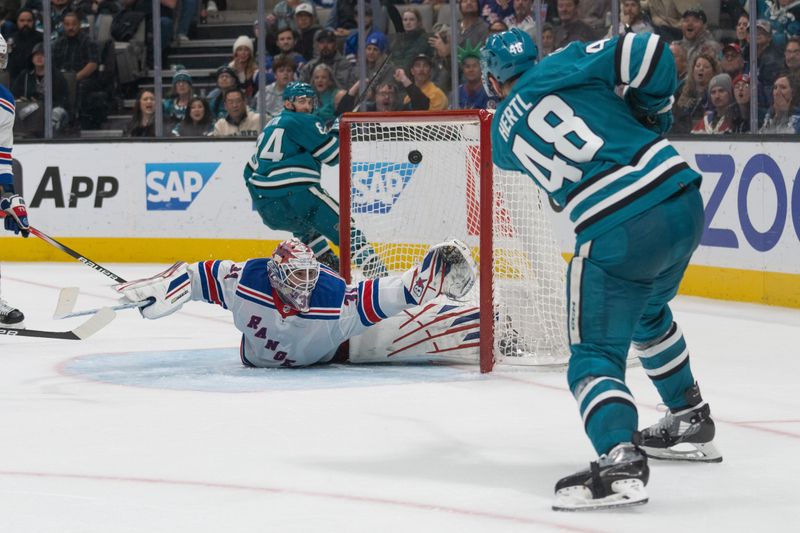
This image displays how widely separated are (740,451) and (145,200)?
617cm

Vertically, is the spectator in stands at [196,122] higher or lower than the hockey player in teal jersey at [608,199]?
higher

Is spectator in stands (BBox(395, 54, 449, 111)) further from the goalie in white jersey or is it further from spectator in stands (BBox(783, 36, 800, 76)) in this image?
the goalie in white jersey

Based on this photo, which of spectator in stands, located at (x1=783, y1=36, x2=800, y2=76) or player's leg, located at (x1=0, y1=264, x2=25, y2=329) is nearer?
player's leg, located at (x1=0, y1=264, x2=25, y2=329)

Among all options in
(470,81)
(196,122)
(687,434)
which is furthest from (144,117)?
(687,434)

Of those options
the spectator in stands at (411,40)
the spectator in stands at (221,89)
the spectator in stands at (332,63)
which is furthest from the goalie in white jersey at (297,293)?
the spectator in stands at (221,89)

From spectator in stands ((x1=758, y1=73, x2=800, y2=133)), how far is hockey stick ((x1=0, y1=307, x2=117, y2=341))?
355 cm

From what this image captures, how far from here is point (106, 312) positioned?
4.83 m

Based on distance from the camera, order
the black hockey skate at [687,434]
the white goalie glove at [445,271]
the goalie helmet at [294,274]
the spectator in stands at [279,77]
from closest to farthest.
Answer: the black hockey skate at [687,434] < the white goalie glove at [445,271] < the goalie helmet at [294,274] < the spectator in stands at [279,77]

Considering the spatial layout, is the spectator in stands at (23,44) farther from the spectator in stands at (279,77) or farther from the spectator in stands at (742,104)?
the spectator in stands at (742,104)

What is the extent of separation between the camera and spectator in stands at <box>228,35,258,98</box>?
9203mm

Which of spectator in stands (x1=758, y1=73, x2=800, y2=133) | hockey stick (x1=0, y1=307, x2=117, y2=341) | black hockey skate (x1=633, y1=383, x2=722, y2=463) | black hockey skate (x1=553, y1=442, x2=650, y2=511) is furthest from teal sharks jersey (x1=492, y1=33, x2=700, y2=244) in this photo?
spectator in stands (x1=758, y1=73, x2=800, y2=133)

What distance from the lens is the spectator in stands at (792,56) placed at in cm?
680

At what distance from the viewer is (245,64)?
30.3 ft

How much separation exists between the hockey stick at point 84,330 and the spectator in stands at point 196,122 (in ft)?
11.1
